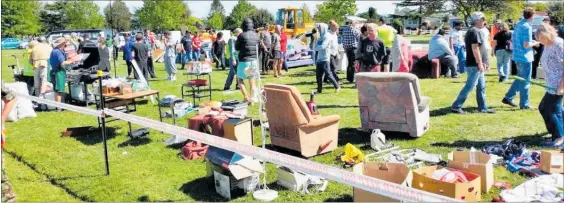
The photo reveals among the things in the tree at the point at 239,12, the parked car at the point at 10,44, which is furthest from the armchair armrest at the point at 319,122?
the tree at the point at 239,12

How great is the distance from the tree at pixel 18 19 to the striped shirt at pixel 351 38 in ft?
178

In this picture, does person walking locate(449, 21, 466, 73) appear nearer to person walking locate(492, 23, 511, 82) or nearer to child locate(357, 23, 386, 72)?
person walking locate(492, 23, 511, 82)

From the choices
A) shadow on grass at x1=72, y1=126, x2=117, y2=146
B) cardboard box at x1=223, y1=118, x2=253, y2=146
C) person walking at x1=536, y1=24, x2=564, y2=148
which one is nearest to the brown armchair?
cardboard box at x1=223, y1=118, x2=253, y2=146

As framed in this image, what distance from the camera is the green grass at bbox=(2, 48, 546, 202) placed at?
205 inches

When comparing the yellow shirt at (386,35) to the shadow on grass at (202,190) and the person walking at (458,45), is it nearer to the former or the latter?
the person walking at (458,45)

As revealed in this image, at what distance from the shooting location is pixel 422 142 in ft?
22.0

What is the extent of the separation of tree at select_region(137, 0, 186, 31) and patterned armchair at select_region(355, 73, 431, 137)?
63997 millimetres

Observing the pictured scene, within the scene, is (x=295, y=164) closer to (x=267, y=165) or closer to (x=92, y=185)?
(x=267, y=165)

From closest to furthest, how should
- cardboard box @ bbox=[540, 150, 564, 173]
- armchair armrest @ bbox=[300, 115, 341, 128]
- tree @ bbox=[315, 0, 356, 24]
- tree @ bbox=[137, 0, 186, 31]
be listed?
cardboard box @ bbox=[540, 150, 564, 173], armchair armrest @ bbox=[300, 115, 341, 128], tree @ bbox=[315, 0, 356, 24], tree @ bbox=[137, 0, 186, 31]

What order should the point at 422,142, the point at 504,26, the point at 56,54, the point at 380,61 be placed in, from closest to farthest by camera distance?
1. the point at 422,142
2. the point at 380,61
3. the point at 56,54
4. the point at 504,26

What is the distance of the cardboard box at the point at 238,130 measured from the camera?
5.97m

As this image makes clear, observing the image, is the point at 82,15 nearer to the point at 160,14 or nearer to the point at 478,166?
the point at 160,14

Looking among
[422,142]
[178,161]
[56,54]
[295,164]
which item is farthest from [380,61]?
[56,54]

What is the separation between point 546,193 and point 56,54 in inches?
357
